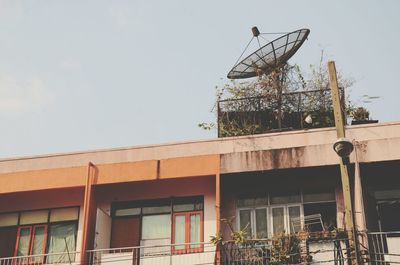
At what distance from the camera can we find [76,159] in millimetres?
18938

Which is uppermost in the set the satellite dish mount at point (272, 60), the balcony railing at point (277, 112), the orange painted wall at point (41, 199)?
the satellite dish mount at point (272, 60)

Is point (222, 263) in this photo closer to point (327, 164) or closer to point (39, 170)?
point (327, 164)

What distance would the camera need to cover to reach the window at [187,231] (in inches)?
685

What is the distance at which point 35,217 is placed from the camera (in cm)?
1897

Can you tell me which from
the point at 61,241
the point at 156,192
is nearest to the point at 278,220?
the point at 156,192

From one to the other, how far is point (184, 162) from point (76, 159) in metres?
3.09

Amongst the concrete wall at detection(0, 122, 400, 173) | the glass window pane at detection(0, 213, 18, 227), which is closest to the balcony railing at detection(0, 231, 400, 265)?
the glass window pane at detection(0, 213, 18, 227)

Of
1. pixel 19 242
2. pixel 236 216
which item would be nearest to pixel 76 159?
pixel 19 242

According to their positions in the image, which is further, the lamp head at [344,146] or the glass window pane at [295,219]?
the glass window pane at [295,219]

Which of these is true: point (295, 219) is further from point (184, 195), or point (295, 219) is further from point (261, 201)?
point (184, 195)

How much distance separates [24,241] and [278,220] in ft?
22.1

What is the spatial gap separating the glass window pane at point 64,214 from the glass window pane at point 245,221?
439cm

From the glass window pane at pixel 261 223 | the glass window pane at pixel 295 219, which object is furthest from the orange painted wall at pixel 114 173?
the glass window pane at pixel 295 219

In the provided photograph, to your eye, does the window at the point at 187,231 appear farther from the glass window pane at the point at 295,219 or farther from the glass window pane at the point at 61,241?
the glass window pane at the point at 61,241
